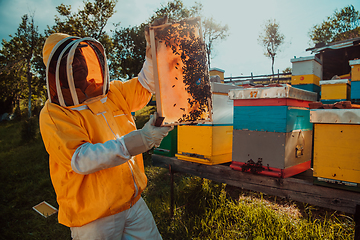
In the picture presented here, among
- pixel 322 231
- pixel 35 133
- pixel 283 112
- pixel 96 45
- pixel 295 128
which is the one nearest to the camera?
pixel 96 45

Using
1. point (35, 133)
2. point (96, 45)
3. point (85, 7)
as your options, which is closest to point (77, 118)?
point (96, 45)

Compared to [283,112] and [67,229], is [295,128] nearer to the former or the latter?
[283,112]

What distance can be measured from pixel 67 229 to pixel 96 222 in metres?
3.10

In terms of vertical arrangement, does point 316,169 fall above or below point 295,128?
below

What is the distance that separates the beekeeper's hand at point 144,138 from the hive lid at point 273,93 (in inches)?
53.5

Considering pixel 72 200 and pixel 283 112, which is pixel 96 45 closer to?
pixel 72 200

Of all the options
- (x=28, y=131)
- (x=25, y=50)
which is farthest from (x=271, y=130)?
(x=25, y=50)

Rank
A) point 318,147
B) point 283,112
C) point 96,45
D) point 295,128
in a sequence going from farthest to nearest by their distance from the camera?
point 295,128
point 283,112
point 318,147
point 96,45

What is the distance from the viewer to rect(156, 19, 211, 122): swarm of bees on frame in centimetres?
156

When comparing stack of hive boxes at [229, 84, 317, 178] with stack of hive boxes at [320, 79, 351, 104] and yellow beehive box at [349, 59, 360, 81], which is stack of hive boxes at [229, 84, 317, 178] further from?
stack of hive boxes at [320, 79, 351, 104]

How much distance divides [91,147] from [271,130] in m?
1.79

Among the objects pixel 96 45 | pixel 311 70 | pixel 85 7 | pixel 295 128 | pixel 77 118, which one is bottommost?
pixel 295 128

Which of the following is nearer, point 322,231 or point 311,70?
point 322,231

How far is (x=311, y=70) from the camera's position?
6023 mm
